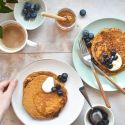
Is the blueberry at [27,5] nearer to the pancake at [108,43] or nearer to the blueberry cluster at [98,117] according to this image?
the pancake at [108,43]

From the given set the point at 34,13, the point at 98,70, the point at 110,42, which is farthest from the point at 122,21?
the point at 34,13

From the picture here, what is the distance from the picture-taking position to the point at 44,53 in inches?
71.8

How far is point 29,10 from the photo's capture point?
5.92 feet

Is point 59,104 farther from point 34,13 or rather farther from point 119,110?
point 34,13

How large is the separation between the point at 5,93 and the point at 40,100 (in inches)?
4.8

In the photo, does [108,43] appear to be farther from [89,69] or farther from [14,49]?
[14,49]

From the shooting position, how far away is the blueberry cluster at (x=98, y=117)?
172 cm

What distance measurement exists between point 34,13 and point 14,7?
75mm

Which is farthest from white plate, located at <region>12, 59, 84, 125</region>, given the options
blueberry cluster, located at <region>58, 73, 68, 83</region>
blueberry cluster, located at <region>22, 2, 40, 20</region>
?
blueberry cluster, located at <region>22, 2, 40, 20</region>

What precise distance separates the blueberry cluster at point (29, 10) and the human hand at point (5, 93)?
0.24 metres

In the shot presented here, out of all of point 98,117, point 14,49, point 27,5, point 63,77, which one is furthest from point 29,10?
point 98,117

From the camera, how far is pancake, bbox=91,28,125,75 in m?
1.77

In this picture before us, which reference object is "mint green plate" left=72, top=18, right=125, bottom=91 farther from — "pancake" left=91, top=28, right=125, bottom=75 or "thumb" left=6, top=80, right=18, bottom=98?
"thumb" left=6, top=80, right=18, bottom=98

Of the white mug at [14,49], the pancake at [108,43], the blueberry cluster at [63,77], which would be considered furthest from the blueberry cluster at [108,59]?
the white mug at [14,49]
